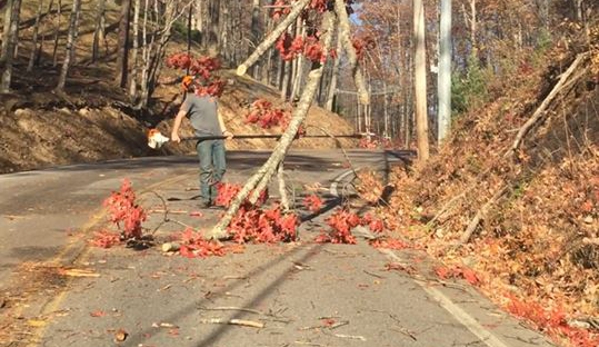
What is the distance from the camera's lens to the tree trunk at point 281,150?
894 centimetres

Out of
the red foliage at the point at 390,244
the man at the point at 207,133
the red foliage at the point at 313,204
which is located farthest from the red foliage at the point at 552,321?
the man at the point at 207,133

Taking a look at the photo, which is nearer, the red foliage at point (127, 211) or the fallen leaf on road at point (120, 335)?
the fallen leaf on road at point (120, 335)

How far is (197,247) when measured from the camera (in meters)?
8.27

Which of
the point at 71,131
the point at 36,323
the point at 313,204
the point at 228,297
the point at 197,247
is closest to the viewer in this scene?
the point at 36,323

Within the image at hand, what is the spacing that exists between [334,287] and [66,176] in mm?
10577

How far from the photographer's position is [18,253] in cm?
771

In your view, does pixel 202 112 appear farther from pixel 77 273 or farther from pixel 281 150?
pixel 77 273

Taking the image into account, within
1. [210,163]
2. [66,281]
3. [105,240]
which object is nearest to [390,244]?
[210,163]

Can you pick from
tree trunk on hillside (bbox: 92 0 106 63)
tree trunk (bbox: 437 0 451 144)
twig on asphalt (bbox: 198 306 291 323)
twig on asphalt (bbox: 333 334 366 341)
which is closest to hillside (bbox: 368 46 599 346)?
twig on asphalt (bbox: 333 334 366 341)

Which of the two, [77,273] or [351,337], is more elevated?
[77,273]

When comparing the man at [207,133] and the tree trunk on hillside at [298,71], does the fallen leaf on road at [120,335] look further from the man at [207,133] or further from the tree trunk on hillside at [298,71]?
the tree trunk on hillside at [298,71]

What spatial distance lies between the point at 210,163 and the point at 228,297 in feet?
16.8

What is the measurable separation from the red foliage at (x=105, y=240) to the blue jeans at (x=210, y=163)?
2808 millimetres

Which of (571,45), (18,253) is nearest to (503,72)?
(571,45)
